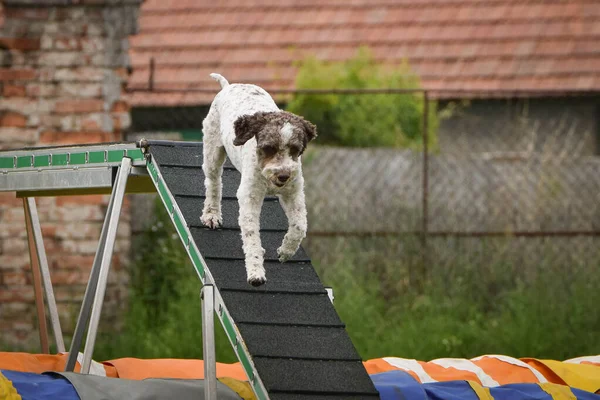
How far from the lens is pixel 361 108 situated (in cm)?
918

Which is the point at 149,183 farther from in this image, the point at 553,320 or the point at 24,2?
the point at 553,320

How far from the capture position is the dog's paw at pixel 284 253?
14.9 ft

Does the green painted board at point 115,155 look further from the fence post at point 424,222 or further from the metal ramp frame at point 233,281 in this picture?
the fence post at point 424,222

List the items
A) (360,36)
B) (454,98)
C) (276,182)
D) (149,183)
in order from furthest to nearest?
1. (360,36)
2. (454,98)
3. (149,183)
4. (276,182)

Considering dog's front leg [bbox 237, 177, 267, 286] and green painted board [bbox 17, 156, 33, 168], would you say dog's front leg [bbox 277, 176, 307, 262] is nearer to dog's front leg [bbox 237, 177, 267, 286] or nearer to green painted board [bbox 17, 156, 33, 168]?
dog's front leg [bbox 237, 177, 267, 286]

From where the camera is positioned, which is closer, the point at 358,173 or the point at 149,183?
the point at 149,183

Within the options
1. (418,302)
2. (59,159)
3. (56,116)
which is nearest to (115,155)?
(59,159)

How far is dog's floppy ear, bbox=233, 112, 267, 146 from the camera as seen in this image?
13.4 feet

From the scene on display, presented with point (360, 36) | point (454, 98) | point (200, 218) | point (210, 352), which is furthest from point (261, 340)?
point (360, 36)

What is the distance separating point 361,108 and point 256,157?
515 cm

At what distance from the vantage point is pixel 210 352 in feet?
14.3

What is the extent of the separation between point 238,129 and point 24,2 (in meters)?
4.10

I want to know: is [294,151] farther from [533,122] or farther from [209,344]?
[533,122]

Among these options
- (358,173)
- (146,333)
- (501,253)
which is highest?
(358,173)
